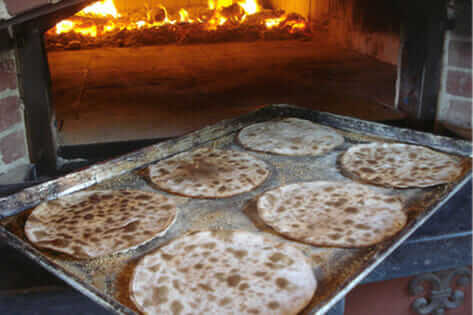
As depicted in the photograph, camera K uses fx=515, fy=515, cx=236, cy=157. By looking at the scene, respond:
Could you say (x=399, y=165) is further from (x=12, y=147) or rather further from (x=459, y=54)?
(x=12, y=147)

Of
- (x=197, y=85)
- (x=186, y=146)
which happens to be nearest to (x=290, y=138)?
(x=186, y=146)

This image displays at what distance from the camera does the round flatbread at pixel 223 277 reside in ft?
2.85

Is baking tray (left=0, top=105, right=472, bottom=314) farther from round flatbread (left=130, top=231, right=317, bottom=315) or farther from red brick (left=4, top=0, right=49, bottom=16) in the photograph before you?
red brick (left=4, top=0, right=49, bottom=16)

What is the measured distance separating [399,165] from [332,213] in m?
0.36

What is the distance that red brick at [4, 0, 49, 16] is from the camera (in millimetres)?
1276

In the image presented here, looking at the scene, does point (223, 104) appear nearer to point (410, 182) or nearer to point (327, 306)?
point (410, 182)

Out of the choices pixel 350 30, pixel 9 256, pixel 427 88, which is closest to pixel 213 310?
pixel 9 256

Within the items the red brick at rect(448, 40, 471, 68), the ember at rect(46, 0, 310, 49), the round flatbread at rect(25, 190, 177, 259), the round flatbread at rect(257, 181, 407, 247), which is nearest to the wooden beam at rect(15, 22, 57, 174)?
the round flatbread at rect(25, 190, 177, 259)

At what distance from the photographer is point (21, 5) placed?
4.30 feet

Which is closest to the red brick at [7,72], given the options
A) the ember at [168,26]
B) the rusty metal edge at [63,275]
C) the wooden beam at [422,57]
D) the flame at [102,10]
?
the rusty metal edge at [63,275]

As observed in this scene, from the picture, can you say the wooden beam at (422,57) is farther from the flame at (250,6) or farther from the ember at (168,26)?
the flame at (250,6)

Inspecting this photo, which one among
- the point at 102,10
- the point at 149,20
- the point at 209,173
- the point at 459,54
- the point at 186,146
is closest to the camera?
the point at 209,173

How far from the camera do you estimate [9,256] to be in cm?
110

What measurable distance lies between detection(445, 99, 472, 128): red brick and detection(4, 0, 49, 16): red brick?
5.57 feet
